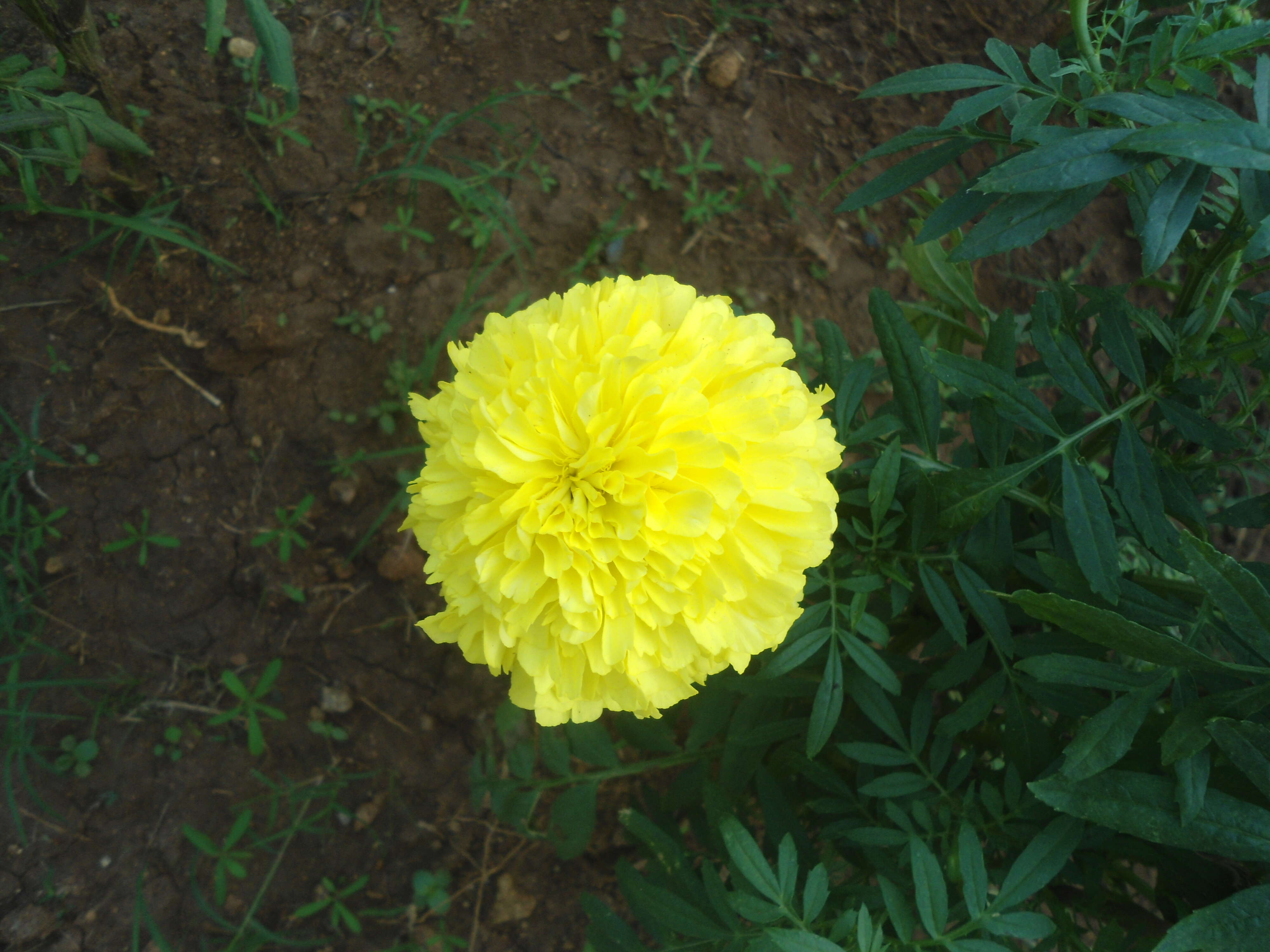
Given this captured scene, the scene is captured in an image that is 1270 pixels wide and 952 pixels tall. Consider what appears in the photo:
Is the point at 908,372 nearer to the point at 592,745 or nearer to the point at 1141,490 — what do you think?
the point at 1141,490

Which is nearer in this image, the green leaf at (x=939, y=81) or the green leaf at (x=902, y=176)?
the green leaf at (x=939, y=81)

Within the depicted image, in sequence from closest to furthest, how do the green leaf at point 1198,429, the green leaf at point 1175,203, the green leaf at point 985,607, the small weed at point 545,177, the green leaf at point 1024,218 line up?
the green leaf at point 1175,203 → the green leaf at point 1024,218 → the green leaf at point 1198,429 → the green leaf at point 985,607 → the small weed at point 545,177

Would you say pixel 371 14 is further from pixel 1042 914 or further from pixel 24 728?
pixel 1042 914

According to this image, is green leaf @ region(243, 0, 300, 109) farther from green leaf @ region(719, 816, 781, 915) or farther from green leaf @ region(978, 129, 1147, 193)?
green leaf @ region(719, 816, 781, 915)

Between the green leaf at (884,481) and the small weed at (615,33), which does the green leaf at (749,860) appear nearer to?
the green leaf at (884,481)

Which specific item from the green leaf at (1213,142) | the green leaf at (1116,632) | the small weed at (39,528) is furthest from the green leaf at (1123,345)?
the small weed at (39,528)

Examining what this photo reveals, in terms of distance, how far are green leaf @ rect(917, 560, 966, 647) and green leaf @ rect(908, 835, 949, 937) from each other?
14.2 inches

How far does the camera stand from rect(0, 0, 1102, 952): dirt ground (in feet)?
7.18

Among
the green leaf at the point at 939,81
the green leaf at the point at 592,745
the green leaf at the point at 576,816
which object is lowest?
the green leaf at the point at 576,816

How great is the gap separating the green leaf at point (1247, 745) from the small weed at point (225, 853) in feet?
7.38

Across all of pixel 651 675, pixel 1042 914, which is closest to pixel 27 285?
pixel 651 675

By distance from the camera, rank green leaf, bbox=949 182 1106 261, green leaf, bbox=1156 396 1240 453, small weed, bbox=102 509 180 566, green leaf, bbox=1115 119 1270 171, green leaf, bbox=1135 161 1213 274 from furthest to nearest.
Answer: small weed, bbox=102 509 180 566 < green leaf, bbox=1156 396 1240 453 < green leaf, bbox=949 182 1106 261 < green leaf, bbox=1135 161 1213 274 < green leaf, bbox=1115 119 1270 171

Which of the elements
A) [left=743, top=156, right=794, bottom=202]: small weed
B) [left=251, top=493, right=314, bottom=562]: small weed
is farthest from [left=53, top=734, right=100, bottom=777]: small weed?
[left=743, top=156, right=794, bottom=202]: small weed

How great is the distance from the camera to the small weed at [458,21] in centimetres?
261
